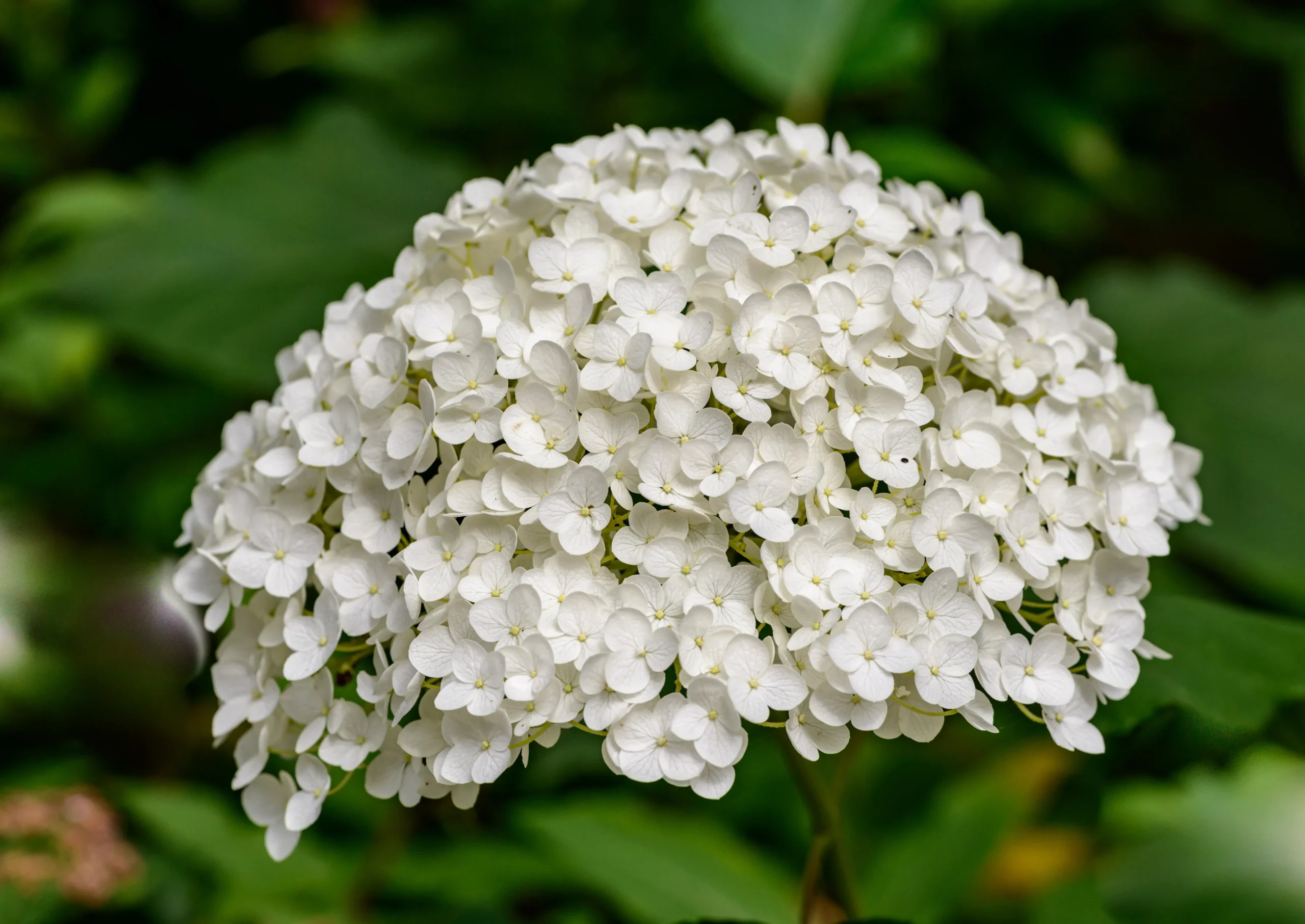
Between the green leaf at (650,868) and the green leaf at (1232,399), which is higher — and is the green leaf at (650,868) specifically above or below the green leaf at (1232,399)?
below

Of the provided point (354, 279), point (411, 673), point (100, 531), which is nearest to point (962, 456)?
point (411, 673)

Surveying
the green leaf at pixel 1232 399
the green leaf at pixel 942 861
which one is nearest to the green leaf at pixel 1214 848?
the green leaf at pixel 942 861

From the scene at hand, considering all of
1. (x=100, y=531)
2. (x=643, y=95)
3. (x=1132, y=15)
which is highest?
(x=1132, y=15)

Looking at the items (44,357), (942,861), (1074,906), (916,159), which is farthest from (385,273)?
(1074,906)

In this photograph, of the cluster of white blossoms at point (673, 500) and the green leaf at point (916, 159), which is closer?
the cluster of white blossoms at point (673, 500)

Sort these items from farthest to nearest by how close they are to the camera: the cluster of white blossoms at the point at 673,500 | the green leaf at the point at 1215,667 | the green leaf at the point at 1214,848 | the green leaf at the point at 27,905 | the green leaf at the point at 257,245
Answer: the green leaf at the point at 257,245 → the green leaf at the point at 1214,848 → the green leaf at the point at 27,905 → the green leaf at the point at 1215,667 → the cluster of white blossoms at the point at 673,500

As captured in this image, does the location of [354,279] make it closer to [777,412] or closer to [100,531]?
[100,531]

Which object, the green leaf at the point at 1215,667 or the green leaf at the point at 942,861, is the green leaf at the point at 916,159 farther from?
the green leaf at the point at 942,861

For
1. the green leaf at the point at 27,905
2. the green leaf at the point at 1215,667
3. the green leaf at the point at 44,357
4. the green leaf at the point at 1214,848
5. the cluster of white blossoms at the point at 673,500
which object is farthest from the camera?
the green leaf at the point at 44,357
